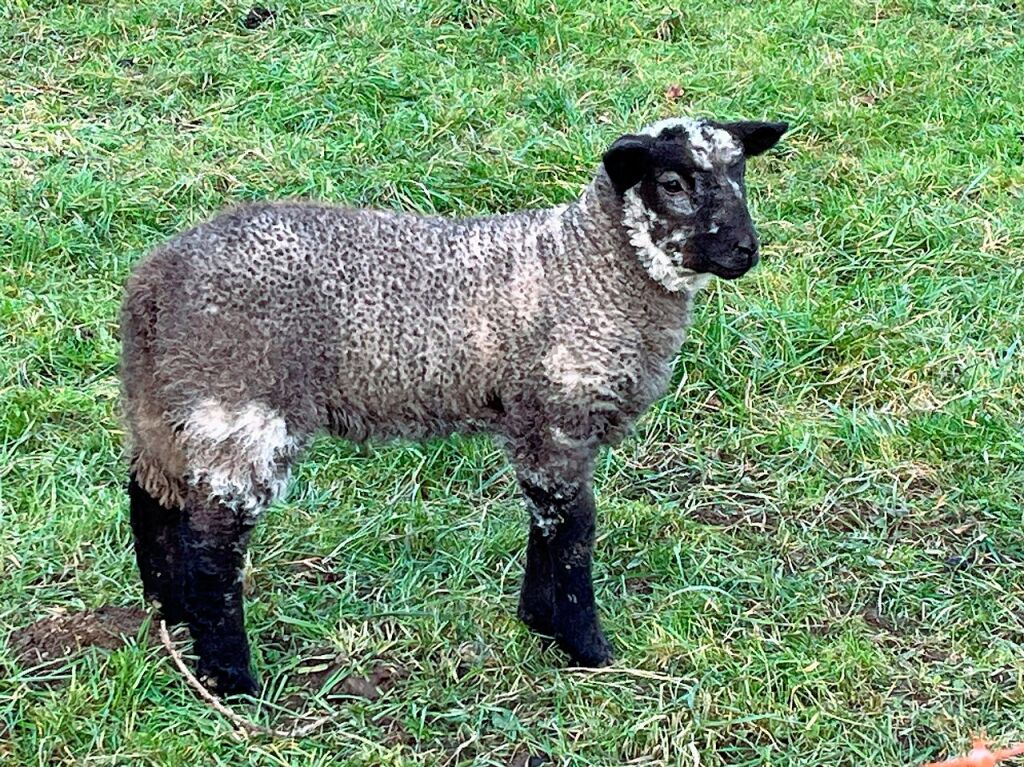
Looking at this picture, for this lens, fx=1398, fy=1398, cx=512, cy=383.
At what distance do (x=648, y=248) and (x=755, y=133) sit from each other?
0.50 m

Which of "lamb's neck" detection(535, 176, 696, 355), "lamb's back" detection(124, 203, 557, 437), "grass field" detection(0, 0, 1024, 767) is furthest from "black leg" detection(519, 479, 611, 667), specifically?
"lamb's neck" detection(535, 176, 696, 355)

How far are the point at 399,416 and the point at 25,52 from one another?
17.1 ft

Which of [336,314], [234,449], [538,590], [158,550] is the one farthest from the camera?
[538,590]

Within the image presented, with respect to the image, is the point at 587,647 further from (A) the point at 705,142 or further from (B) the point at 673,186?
(A) the point at 705,142

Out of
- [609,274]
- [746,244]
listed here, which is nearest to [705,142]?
[746,244]

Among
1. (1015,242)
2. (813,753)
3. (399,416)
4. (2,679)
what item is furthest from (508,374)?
(1015,242)

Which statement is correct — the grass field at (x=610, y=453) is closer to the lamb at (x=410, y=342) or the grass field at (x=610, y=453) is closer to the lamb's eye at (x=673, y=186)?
the lamb at (x=410, y=342)

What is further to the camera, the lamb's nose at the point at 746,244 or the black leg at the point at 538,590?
the black leg at the point at 538,590

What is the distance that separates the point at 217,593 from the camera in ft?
13.6

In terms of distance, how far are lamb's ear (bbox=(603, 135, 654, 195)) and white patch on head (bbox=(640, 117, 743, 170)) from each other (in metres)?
0.10

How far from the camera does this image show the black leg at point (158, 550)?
14.2ft

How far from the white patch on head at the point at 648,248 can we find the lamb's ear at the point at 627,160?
66 mm

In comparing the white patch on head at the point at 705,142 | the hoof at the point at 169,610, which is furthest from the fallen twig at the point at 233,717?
the white patch on head at the point at 705,142

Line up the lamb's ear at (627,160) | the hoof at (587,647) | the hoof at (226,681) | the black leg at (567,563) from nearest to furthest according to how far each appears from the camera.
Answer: the lamb's ear at (627,160) → the hoof at (226,681) → the black leg at (567,563) → the hoof at (587,647)
